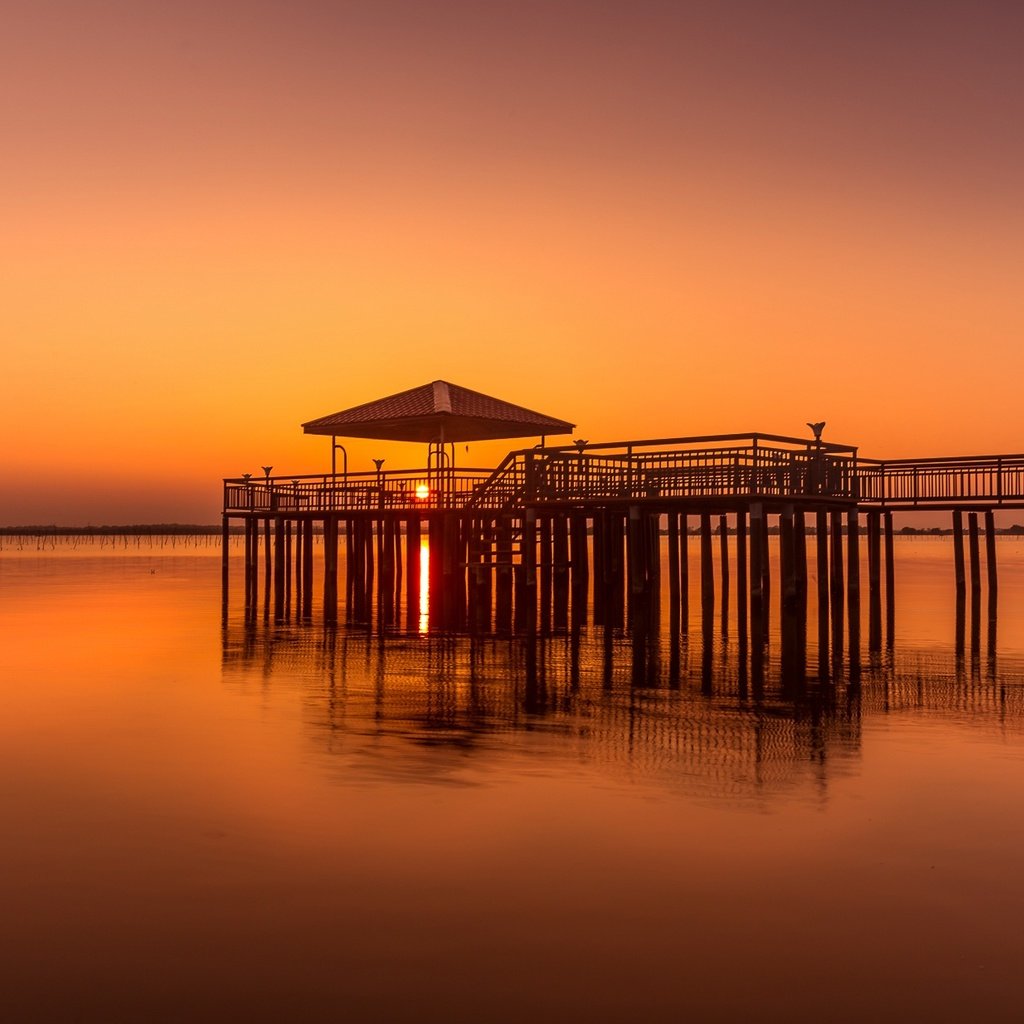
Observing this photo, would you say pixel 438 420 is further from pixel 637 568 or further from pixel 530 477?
pixel 637 568

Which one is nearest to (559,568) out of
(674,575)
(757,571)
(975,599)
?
(674,575)

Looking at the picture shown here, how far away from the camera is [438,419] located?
30.5 metres

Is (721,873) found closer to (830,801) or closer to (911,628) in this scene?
(830,801)

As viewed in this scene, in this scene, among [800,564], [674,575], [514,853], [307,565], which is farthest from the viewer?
[307,565]

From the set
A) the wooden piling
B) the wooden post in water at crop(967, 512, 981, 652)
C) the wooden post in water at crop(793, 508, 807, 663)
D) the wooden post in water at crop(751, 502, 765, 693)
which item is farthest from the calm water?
the wooden post in water at crop(967, 512, 981, 652)

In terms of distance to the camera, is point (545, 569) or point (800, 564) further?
point (545, 569)

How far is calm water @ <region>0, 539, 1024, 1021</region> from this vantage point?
6.91 m

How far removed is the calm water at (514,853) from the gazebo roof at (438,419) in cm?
1271

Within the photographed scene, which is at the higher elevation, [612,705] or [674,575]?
[674,575]

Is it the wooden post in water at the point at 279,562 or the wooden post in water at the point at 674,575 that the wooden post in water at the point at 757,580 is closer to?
the wooden post in water at the point at 674,575

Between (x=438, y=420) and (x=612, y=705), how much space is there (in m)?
14.7

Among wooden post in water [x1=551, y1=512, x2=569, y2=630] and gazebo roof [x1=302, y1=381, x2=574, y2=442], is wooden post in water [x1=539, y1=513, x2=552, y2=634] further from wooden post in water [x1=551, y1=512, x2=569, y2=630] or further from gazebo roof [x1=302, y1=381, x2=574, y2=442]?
gazebo roof [x1=302, y1=381, x2=574, y2=442]

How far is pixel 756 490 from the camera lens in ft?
78.7

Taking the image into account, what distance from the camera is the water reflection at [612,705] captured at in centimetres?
1300
